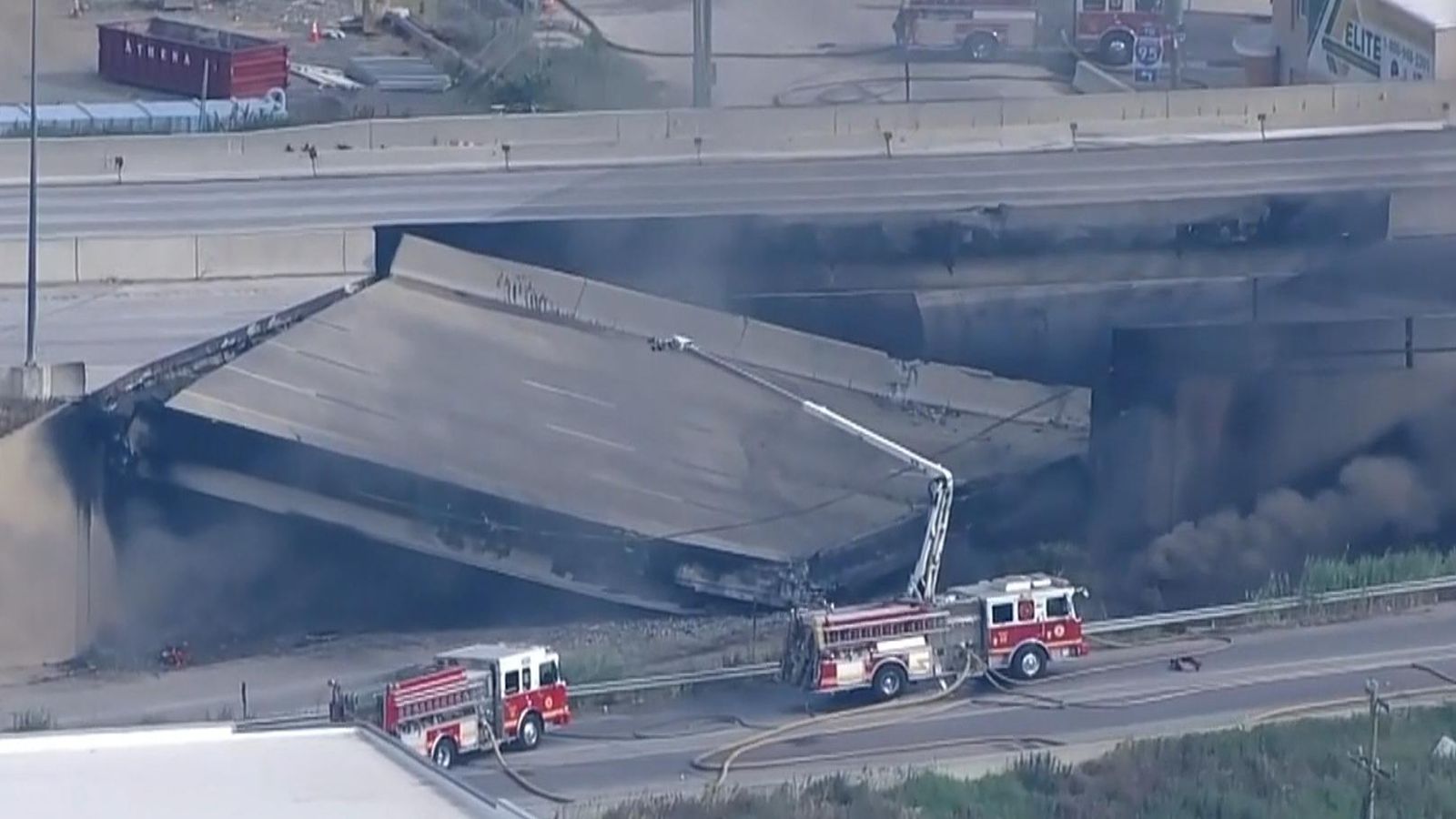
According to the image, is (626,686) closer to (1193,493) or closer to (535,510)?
(535,510)

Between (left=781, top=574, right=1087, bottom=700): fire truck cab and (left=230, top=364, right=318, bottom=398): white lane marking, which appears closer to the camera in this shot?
(left=781, top=574, right=1087, bottom=700): fire truck cab

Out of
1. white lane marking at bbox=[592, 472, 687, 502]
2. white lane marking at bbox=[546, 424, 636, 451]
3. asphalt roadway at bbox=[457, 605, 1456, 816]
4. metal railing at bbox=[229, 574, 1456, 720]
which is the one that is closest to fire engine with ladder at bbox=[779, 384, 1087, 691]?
asphalt roadway at bbox=[457, 605, 1456, 816]

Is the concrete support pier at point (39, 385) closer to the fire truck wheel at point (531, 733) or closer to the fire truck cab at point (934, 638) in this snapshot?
the fire truck wheel at point (531, 733)

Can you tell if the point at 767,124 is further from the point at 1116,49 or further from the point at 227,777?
the point at 227,777

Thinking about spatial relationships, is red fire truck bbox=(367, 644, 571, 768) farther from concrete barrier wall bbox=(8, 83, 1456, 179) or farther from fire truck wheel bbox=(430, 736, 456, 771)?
concrete barrier wall bbox=(8, 83, 1456, 179)

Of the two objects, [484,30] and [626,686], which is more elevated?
[484,30]

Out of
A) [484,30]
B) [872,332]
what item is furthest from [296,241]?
[484,30]
